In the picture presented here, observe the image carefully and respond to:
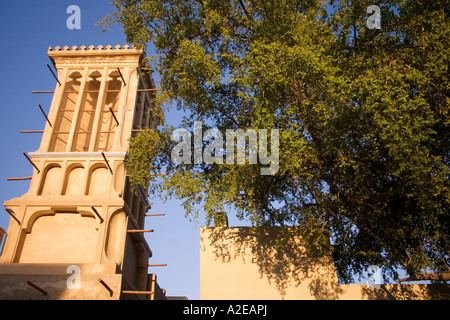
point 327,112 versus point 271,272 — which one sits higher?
point 327,112

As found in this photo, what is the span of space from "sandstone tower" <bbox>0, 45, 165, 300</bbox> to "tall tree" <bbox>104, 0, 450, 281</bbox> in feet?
11.6

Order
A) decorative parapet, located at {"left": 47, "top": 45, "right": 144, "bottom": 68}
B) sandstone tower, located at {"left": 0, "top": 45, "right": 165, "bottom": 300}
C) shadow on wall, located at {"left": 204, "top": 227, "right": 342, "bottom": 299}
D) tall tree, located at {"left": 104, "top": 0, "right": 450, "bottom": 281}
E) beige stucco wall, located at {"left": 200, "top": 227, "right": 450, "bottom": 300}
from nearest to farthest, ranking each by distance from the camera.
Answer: tall tree, located at {"left": 104, "top": 0, "right": 450, "bottom": 281}, beige stucco wall, located at {"left": 200, "top": 227, "right": 450, "bottom": 300}, shadow on wall, located at {"left": 204, "top": 227, "right": 342, "bottom": 299}, sandstone tower, located at {"left": 0, "top": 45, "right": 165, "bottom": 300}, decorative parapet, located at {"left": 47, "top": 45, "right": 144, "bottom": 68}

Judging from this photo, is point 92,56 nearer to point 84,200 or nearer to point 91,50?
point 91,50

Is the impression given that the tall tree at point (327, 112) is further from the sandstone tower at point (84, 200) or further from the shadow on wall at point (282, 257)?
the sandstone tower at point (84, 200)

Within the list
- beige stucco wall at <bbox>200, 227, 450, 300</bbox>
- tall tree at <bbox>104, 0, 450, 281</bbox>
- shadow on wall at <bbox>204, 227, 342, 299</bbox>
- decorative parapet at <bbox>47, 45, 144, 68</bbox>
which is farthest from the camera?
decorative parapet at <bbox>47, 45, 144, 68</bbox>

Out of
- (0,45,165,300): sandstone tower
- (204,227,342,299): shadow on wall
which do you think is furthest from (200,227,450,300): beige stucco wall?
(0,45,165,300): sandstone tower

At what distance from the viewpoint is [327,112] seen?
9.73m

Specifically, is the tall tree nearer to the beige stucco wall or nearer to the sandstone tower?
the beige stucco wall

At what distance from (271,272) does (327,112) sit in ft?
16.4

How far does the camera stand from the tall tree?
935cm

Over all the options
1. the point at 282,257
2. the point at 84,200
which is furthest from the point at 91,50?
the point at 282,257

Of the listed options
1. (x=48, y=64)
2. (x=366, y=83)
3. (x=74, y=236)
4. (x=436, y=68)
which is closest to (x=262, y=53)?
(x=366, y=83)

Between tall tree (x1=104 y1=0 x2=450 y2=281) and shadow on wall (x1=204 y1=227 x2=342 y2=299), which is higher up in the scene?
tall tree (x1=104 y1=0 x2=450 y2=281)

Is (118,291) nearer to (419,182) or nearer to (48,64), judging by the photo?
(419,182)
